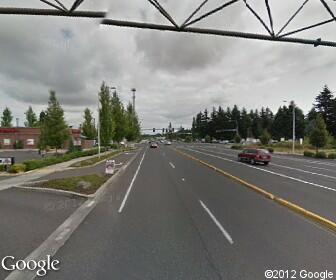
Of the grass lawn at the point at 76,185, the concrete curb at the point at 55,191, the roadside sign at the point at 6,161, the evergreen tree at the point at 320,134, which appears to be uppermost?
the evergreen tree at the point at 320,134

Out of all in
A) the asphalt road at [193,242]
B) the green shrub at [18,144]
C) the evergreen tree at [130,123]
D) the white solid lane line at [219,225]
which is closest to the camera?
the asphalt road at [193,242]

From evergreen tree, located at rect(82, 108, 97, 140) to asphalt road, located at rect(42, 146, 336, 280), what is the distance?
55.9 meters

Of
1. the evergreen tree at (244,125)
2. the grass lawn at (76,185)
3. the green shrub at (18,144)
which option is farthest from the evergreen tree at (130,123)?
the evergreen tree at (244,125)

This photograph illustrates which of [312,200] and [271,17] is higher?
[271,17]

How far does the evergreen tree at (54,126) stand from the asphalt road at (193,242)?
19405mm

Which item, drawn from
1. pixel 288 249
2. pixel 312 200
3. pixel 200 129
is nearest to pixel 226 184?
pixel 312 200

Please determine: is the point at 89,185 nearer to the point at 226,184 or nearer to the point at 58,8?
the point at 226,184

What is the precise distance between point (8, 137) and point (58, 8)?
6588cm

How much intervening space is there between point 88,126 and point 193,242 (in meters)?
65.7

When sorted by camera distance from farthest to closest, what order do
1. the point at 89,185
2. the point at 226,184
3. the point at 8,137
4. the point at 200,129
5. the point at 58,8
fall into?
the point at 200,129 → the point at 8,137 → the point at 226,184 → the point at 89,185 → the point at 58,8

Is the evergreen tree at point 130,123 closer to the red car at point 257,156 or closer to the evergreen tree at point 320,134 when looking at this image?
the red car at point 257,156

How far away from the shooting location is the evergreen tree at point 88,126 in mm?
63784

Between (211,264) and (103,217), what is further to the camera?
(103,217)

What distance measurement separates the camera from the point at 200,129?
162 m
